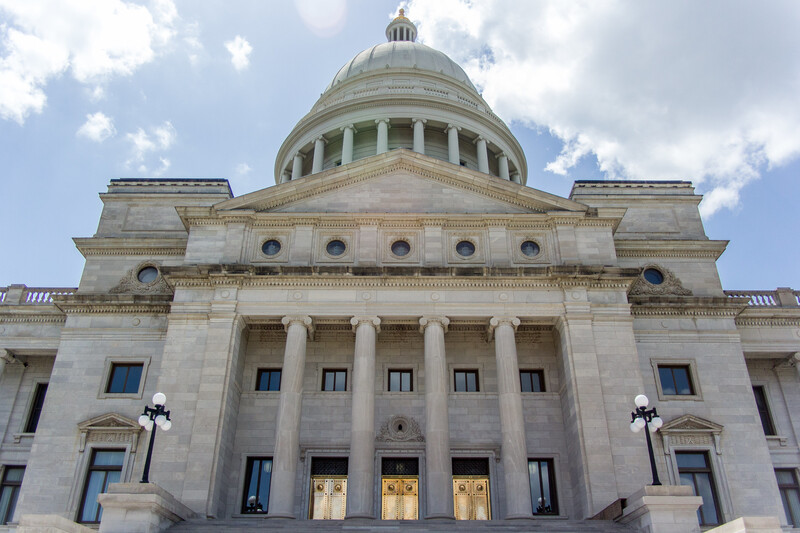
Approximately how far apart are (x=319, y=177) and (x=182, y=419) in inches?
482

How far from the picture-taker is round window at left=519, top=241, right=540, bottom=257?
98.3 feet

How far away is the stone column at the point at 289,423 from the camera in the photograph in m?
24.0

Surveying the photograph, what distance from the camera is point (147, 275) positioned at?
33.0m

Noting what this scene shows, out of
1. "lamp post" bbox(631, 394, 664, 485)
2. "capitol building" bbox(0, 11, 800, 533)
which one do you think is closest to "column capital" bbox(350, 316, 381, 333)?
"capitol building" bbox(0, 11, 800, 533)

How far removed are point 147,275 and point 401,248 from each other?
12.8 meters

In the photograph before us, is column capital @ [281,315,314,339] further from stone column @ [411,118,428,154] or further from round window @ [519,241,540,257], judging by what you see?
stone column @ [411,118,428,154]

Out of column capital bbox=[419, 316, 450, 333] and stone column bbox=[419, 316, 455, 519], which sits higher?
column capital bbox=[419, 316, 450, 333]

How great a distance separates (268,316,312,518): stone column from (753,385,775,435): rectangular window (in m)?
20.7

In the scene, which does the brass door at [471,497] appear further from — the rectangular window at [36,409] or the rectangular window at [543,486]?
the rectangular window at [36,409]

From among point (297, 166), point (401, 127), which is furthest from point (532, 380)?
point (297, 166)

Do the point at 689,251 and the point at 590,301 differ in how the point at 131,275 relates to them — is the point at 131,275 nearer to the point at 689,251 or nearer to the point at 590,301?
the point at 590,301

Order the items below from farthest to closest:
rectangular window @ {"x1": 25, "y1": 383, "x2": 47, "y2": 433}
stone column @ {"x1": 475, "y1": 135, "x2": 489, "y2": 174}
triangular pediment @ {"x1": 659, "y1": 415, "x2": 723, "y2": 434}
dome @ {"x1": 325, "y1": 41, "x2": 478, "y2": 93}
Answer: dome @ {"x1": 325, "y1": 41, "x2": 478, "y2": 93}
stone column @ {"x1": 475, "y1": 135, "x2": 489, "y2": 174}
rectangular window @ {"x1": 25, "y1": 383, "x2": 47, "y2": 433}
triangular pediment @ {"x1": 659, "y1": 415, "x2": 723, "y2": 434}

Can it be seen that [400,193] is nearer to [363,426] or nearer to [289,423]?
[363,426]

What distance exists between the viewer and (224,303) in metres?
28.0
